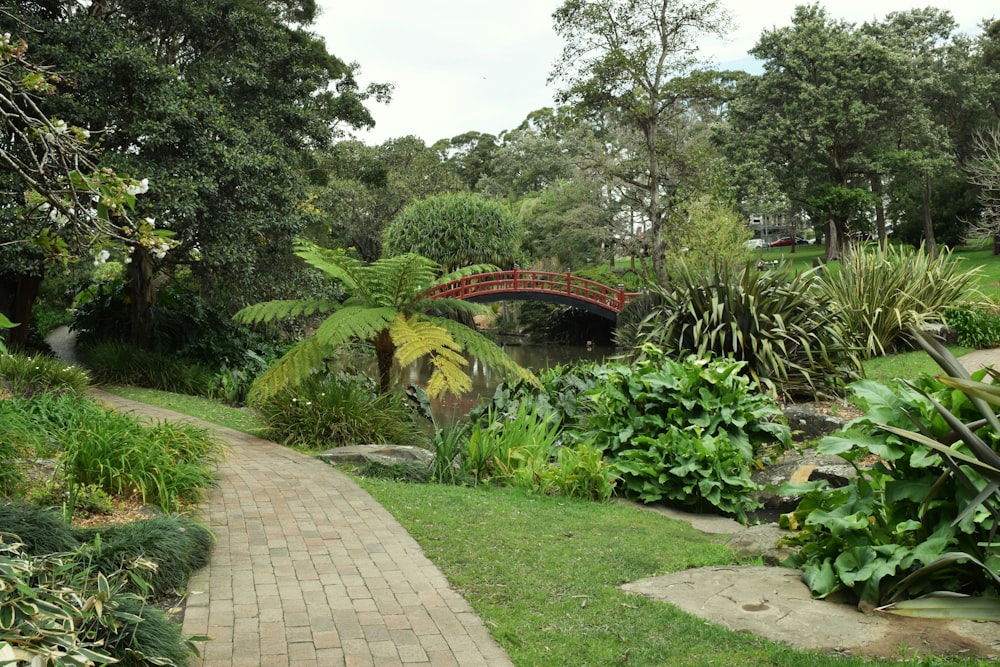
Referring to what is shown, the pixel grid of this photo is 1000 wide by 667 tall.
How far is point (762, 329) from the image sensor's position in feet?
34.7

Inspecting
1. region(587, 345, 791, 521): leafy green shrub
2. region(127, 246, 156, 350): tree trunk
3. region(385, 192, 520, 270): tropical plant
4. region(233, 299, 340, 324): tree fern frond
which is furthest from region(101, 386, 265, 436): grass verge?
region(385, 192, 520, 270): tropical plant

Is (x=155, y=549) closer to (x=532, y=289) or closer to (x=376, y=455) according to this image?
(x=376, y=455)

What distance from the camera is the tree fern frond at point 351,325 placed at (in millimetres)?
8734

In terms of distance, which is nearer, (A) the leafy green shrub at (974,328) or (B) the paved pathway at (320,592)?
(B) the paved pathway at (320,592)

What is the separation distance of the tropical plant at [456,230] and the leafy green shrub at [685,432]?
22.6 m

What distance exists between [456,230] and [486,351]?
70.6 ft

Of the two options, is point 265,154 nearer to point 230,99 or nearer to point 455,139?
point 230,99

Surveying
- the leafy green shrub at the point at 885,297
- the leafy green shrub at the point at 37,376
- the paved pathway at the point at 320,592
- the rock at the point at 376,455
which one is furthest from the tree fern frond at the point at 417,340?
the leafy green shrub at the point at 885,297

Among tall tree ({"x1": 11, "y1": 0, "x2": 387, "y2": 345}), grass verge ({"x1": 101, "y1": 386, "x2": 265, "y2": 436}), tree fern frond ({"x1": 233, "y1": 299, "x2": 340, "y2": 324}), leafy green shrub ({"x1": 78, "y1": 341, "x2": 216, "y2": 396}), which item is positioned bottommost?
grass verge ({"x1": 101, "y1": 386, "x2": 265, "y2": 436})

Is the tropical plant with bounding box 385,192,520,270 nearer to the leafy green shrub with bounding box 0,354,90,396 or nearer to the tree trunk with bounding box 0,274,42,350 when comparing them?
the tree trunk with bounding box 0,274,42,350

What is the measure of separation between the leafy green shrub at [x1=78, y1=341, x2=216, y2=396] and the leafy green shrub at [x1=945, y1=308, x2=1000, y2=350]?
1209 centimetres

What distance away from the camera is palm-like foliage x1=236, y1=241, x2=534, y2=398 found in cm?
891

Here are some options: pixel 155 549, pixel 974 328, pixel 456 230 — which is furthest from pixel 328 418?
pixel 456 230

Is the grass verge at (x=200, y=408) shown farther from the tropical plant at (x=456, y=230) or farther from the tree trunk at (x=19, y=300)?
the tropical plant at (x=456, y=230)
